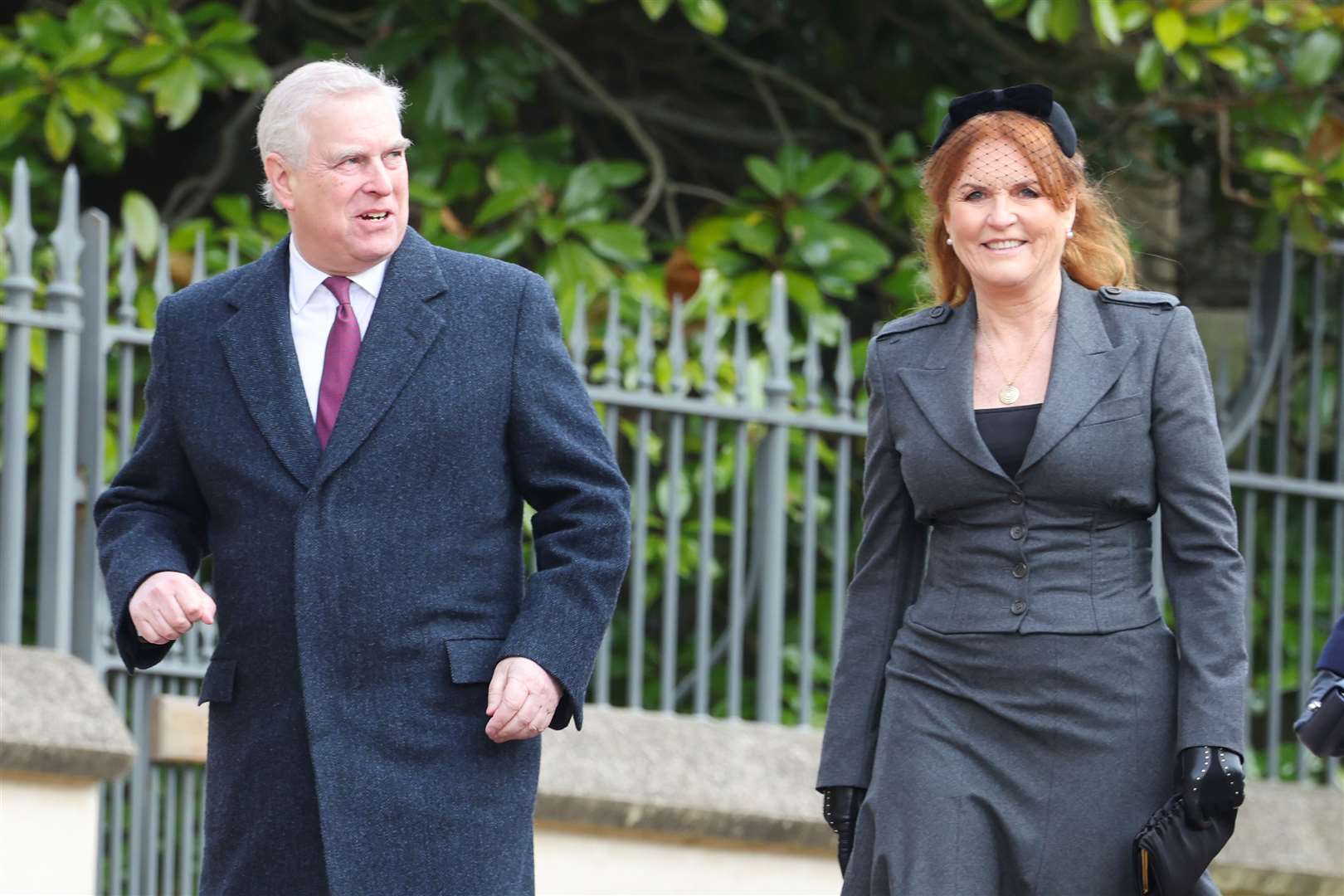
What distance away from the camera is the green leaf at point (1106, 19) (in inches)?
244

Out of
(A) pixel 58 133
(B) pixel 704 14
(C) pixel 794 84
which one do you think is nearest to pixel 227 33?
(A) pixel 58 133

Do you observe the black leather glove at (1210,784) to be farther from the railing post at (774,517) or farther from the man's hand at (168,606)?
the railing post at (774,517)

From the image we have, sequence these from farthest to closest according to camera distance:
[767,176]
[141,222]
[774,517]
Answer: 1. [767,176]
2. [774,517]
3. [141,222]

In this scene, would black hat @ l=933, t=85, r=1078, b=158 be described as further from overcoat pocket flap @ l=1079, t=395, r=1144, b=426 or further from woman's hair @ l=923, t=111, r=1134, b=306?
overcoat pocket flap @ l=1079, t=395, r=1144, b=426

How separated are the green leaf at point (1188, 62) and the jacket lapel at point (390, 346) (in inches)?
125

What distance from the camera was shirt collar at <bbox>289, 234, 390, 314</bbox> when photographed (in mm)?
3766

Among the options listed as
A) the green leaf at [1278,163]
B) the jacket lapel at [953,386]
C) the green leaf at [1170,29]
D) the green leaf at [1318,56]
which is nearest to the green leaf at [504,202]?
the green leaf at [1170,29]

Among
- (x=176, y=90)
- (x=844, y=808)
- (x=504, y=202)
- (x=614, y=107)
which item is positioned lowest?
(x=844, y=808)

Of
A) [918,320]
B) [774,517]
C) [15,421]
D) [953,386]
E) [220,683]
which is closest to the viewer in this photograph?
[220,683]

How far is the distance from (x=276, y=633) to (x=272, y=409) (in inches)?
13.2

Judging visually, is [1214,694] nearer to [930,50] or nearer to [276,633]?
[276,633]

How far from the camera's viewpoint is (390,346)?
12.1ft

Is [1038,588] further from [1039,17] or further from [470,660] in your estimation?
[1039,17]

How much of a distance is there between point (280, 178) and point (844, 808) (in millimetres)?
1330
